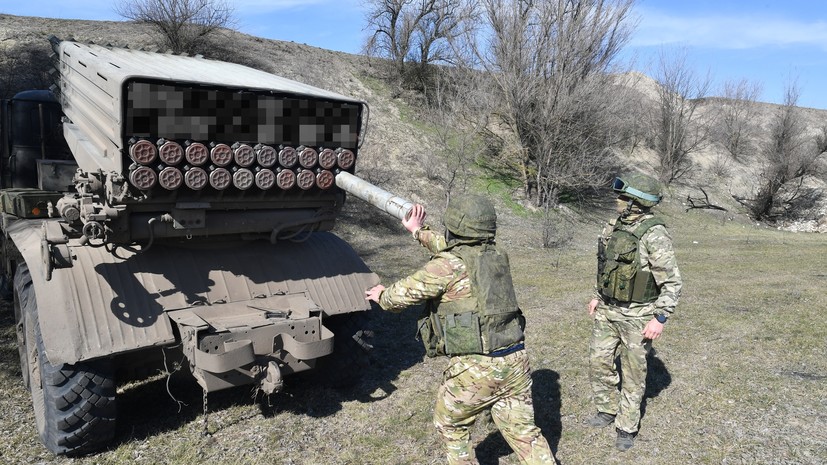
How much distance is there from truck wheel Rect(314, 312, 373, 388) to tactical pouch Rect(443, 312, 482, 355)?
182cm

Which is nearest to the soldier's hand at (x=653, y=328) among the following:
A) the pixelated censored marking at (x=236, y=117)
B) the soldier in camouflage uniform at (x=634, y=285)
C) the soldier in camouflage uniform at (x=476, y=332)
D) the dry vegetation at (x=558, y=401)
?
the soldier in camouflage uniform at (x=634, y=285)

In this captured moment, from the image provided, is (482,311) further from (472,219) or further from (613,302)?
(613,302)

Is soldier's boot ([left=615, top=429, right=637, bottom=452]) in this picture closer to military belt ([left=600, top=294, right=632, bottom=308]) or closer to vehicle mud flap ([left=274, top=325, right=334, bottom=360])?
military belt ([left=600, top=294, right=632, bottom=308])

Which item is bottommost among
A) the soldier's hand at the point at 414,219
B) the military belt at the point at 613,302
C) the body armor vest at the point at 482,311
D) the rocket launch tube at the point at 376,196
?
the military belt at the point at 613,302

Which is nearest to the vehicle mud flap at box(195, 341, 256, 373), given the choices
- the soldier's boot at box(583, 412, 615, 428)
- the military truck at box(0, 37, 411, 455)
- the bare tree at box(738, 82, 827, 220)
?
the military truck at box(0, 37, 411, 455)

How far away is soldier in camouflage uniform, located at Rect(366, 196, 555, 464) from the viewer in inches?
127

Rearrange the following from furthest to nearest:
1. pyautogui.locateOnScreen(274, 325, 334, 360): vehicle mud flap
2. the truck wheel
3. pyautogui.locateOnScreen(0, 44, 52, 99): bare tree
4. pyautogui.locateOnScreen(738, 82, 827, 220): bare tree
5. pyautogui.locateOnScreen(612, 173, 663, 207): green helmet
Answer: pyautogui.locateOnScreen(738, 82, 827, 220): bare tree < pyautogui.locateOnScreen(0, 44, 52, 99): bare tree < the truck wheel < pyautogui.locateOnScreen(612, 173, 663, 207): green helmet < pyautogui.locateOnScreen(274, 325, 334, 360): vehicle mud flap

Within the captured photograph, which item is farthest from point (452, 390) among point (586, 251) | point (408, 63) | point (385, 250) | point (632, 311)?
point (408, 63)

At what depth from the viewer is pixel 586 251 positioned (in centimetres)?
1410

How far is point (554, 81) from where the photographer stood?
17109mm

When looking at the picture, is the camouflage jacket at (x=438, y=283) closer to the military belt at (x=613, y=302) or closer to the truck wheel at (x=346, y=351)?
the military belt at (x=613, y=302)

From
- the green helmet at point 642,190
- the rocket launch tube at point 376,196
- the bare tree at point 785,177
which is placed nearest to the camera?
the rocket launch tube at point 376,196

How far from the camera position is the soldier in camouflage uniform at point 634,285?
411 cm

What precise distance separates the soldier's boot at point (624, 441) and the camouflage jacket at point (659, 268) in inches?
34.9
